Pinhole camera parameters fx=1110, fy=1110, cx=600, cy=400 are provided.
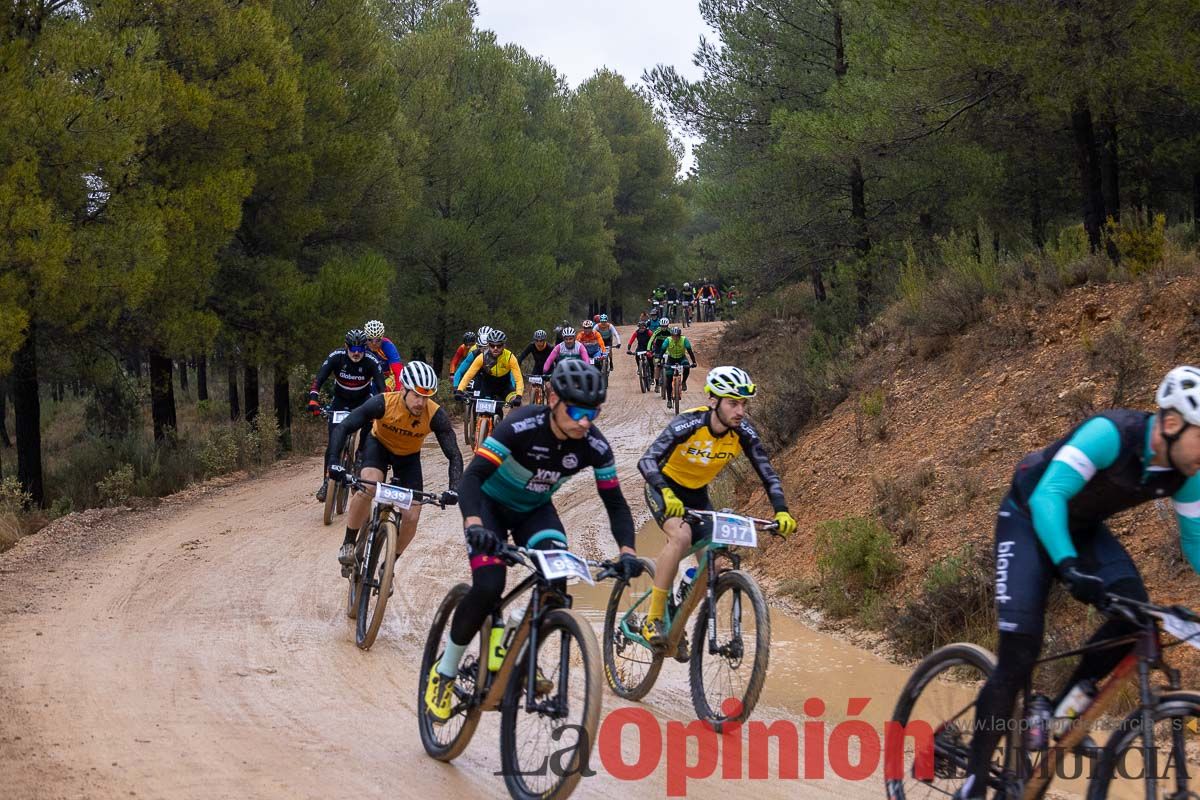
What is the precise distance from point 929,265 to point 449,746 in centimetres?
1460

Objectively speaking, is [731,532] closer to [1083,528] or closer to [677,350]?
[1083,528]

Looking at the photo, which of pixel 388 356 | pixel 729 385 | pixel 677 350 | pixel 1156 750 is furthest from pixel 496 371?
pixel 1156 750

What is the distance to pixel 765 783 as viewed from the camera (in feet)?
19.1

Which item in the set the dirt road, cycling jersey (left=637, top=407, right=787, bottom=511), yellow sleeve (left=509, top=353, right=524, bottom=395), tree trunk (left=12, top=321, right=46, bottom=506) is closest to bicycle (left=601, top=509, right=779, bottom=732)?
the dirt road

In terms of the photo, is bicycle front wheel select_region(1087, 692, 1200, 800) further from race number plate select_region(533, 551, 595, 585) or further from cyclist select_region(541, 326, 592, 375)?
cyclist select_region(541, 326, 592, 375)

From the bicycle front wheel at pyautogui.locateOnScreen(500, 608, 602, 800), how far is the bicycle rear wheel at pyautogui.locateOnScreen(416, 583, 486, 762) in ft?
1.45

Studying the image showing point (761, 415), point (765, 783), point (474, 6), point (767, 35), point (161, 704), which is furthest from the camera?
point (474, 6)

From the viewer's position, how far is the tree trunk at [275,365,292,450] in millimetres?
23289

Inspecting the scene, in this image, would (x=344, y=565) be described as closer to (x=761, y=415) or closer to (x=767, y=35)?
(x=761, y=415)

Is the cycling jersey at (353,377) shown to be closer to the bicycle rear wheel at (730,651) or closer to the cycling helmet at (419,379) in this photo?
the cycling helmet at (419,379)

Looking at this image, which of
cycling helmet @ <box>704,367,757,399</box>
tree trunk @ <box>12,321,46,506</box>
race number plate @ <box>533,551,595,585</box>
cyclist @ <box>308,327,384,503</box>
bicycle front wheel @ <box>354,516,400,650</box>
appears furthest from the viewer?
tree trunk @ <box>12,321,46,506</box>

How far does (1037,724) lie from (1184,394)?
1.42m

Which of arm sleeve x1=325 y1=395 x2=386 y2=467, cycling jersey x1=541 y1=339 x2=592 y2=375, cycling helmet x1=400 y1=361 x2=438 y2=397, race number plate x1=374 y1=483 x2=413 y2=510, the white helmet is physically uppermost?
cycling jersey x1=541 y1=339 x2=592 y2=375

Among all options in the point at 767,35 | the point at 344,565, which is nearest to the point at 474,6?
the point at 767,35
